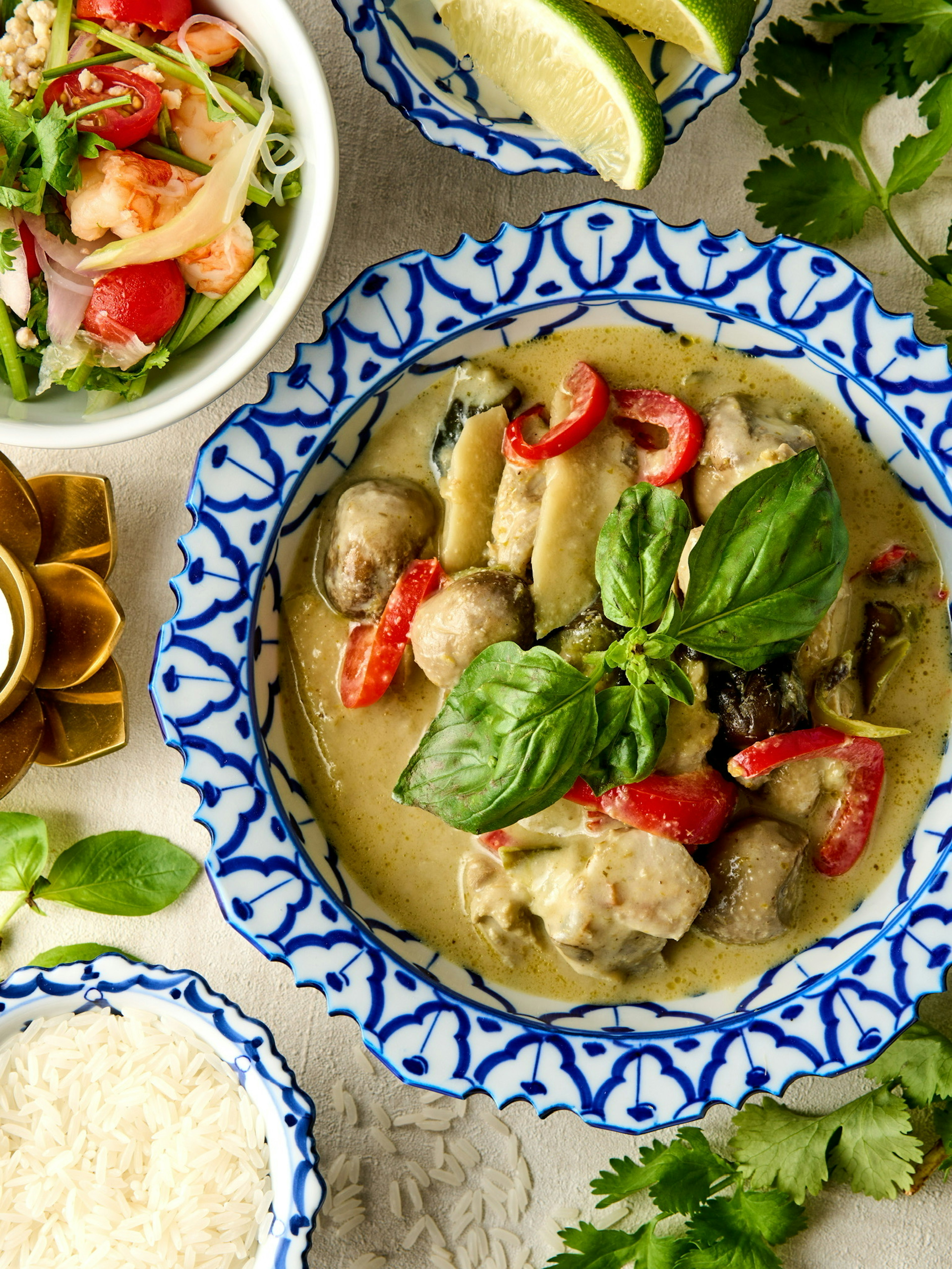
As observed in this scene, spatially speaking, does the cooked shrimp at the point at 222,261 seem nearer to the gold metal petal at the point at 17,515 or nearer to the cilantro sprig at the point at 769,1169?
the gold metal petal at the point at 17,515

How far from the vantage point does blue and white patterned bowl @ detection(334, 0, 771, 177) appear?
2.88m

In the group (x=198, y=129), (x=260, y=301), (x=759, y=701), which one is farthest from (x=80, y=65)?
(x=759, y=701)

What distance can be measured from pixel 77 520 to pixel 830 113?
252 centimetres

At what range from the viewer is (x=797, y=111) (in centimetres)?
310

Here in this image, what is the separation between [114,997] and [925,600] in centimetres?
254

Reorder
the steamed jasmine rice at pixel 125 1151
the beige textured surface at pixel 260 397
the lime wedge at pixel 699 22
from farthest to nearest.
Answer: the beige textured surface at pixel 260 397, the steamed jasmine rice at pixel 125 1151, the lime wedge at pixel 699 22

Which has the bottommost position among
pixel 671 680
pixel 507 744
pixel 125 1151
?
pixel 125 1151

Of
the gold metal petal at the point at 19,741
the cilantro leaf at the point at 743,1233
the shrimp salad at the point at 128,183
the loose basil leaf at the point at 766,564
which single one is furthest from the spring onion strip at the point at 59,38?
the cilantro leaf at the point at 743,1233

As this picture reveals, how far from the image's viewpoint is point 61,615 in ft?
11.0

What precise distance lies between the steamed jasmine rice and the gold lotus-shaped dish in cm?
82

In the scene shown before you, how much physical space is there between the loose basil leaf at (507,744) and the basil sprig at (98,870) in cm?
120

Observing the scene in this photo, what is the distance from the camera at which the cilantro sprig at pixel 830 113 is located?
121 inches

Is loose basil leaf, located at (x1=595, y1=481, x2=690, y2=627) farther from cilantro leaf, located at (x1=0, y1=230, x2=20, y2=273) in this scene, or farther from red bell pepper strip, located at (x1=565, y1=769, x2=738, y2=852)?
cilantro leaf, located at (x1=0, y1=230, x2=20, y2=273)

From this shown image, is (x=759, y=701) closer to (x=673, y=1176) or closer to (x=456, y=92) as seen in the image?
(x=673, y=1176)
